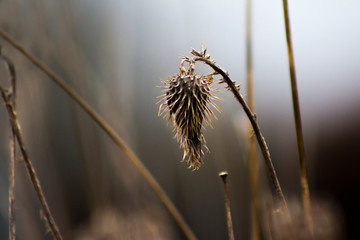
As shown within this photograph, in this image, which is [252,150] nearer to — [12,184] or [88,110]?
[88,110]

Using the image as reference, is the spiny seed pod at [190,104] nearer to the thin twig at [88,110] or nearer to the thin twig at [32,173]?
the thin twig at [88,110]

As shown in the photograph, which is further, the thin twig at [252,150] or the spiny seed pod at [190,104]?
the thin twig at [252,150]

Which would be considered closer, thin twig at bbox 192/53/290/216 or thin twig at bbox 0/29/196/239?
thin twig at bbox 192/53/290/216

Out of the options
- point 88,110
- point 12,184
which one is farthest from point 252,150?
point 12,184

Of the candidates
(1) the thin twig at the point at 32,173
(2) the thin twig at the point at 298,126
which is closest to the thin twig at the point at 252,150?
(2) the thin twig at the point at 298,126

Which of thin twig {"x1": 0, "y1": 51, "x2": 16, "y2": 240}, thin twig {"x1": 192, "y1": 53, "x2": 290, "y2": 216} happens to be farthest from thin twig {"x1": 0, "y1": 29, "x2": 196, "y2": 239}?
thin twig {"x1": 192, "y1": 53, "x2": 290, "y2": 216}

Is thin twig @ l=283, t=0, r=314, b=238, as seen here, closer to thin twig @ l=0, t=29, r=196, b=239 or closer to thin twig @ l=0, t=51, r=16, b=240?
thin twig @ l=0, t=29, r=196, b=239
